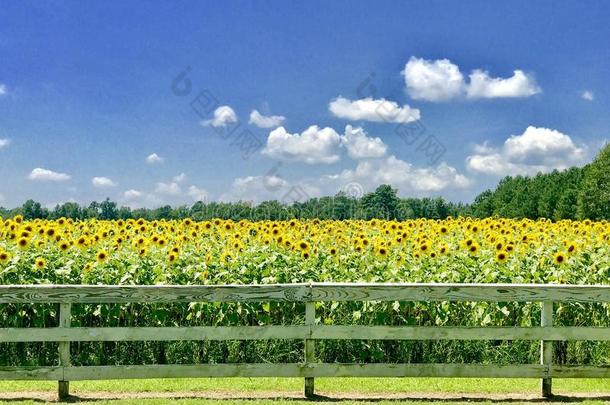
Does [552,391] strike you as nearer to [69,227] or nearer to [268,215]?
[69,227]

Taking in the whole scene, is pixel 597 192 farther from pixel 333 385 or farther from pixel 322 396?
pixel 322 396

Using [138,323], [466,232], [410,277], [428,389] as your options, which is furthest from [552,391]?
[466,232]

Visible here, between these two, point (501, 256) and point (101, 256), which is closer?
point (101, 256)

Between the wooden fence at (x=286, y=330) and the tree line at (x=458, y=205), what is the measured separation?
1046cm

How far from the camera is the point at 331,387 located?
8242mm

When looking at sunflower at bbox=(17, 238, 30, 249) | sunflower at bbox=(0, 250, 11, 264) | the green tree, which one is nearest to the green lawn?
sunflower at bbox=(0, 250, 11, 264)

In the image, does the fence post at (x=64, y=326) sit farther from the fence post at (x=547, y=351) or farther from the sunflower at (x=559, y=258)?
the sunflower at (x=559, y=258)

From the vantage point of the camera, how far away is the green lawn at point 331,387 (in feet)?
26.6

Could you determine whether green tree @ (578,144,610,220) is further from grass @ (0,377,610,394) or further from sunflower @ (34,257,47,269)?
sunflower @ (34,257,47,269)

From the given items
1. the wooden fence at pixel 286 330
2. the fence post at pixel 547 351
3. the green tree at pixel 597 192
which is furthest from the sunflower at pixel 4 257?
the green tree at pixel 597 192

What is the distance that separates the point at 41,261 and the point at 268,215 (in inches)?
412

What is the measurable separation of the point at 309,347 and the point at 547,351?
99.0 inches

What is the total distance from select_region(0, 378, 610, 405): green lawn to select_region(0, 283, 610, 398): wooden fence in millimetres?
369

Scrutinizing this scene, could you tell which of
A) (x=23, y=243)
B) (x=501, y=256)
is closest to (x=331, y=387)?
Answer: (x=501, y=256)
